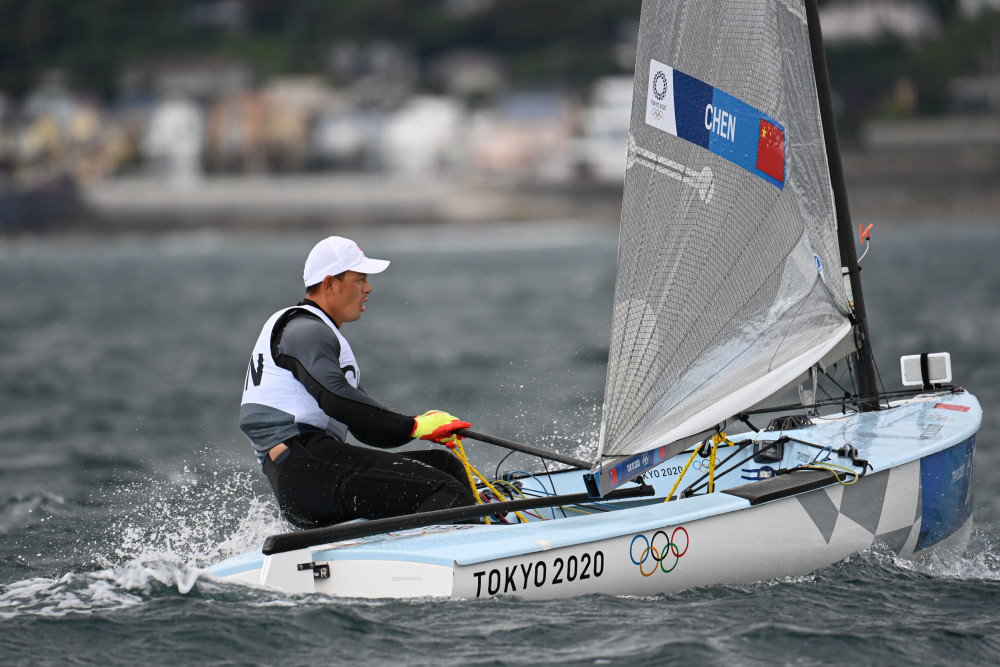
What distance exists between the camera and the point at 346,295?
4.55 meters

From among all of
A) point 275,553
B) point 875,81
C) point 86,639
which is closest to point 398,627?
point 275,553

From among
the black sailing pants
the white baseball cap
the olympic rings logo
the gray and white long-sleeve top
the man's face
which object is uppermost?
the white baseball cap

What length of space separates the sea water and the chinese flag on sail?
1.49 meters

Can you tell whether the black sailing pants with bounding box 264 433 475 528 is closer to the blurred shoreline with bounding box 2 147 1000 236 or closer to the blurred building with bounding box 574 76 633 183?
the blurred shoreline with bounding box 2 147 1000 236

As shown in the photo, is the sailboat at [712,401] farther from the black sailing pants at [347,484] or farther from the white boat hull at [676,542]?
the black sailing pants at [347,484]

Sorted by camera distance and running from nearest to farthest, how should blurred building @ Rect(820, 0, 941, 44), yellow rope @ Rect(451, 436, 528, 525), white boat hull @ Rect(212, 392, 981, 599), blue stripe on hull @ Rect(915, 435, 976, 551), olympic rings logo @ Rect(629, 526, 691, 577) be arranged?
white boat hull @ Rect(212, 392, 981, 599) < olympic rings logo @ Rect(629, 526, 691, 577) < yellow rope @ Rect(451, 436, 528, 525) < blue stripe on hull @ Rect(915, 435, 976, 551) < blurred building @ Rect(820, 0, 941, 44)

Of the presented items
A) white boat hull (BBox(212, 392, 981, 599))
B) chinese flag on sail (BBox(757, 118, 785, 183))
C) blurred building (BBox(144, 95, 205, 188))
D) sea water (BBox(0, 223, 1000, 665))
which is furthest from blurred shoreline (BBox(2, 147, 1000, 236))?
white boat hull (BBox(212, 392, 981, 599))

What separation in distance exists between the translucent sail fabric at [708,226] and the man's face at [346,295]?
98 cm

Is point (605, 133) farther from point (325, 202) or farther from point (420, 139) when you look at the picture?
point (325, 202)

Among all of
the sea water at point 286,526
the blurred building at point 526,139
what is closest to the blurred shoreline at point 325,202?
the blurred building at point 526,139

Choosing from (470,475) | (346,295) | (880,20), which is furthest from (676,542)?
(880,20)

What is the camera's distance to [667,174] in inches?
188

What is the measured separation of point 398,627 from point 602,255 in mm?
40472

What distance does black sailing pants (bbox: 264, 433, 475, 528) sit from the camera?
444cm
